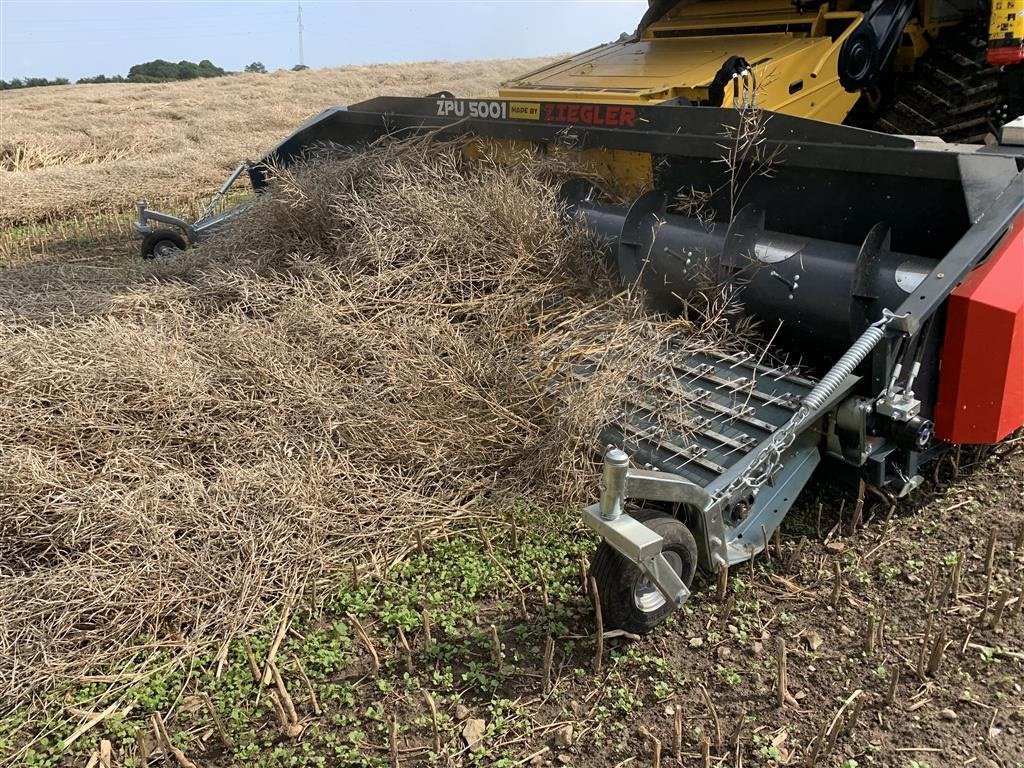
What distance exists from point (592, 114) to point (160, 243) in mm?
3585

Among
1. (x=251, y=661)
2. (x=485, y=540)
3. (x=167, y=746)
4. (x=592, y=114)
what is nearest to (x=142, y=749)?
(x=167, y=746)

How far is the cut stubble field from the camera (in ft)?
6.79

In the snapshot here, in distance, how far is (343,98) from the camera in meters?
17.8

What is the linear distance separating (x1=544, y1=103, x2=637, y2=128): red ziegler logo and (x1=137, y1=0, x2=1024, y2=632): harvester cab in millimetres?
11

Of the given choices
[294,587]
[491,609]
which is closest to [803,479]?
[491,609]

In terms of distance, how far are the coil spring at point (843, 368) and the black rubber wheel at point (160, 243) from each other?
4.92m

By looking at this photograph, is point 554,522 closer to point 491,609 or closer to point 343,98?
point 491,609

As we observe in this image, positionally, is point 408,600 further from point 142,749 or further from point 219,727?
point 142,749

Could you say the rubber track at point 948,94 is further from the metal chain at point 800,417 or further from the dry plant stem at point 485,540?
the dry plant stem at point 485,540

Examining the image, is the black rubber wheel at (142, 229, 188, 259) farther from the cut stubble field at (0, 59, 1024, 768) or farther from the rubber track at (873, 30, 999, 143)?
the rubber track at (873, 30, 999, 143)

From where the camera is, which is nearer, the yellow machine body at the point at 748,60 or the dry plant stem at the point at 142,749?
the dry plant stem at the point at 142,749

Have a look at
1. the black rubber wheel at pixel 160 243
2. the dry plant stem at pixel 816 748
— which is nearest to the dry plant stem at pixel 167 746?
the dry plant stem at pixel 816 748

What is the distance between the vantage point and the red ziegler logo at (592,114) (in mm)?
3746

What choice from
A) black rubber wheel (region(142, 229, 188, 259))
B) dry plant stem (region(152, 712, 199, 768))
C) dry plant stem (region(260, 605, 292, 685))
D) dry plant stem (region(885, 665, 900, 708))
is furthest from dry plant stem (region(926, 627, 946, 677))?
black rubber wheel (region(142, 229, 188, 259))
